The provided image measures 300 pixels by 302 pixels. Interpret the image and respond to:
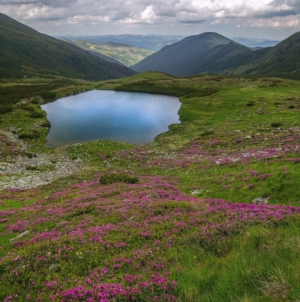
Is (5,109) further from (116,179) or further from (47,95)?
(116,179)

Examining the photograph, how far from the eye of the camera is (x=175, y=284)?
25.1 feet

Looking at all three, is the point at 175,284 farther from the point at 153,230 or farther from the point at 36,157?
the point at 36,157

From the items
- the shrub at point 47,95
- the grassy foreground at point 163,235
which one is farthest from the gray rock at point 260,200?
the shrub at point 47,95

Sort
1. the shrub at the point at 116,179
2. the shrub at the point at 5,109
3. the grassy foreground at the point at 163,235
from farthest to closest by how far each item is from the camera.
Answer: the shrub at the point at 5,109 < the shrub at the point at 116,179 < the grassy foreground at the point at 163,235

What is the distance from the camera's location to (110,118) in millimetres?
68438

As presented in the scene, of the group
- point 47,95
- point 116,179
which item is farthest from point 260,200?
point 47,95

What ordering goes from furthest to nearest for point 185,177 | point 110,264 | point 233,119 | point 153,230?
point 233,119, point 185,177, point 153,230, point 110,264

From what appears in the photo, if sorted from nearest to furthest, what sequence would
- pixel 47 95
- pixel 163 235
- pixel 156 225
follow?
pixel 163 235, pixel 156 225, pixel 47 95

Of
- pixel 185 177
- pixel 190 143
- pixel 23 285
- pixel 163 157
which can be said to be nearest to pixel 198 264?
pixel 23 285

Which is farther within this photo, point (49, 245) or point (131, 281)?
point (49, 245)

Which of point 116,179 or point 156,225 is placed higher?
point 156,225

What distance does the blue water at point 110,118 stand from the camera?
54.0 meters

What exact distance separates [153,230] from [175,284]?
4.65 metres

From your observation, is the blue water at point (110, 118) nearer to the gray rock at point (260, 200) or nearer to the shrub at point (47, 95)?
the shrub at point (47, 95)
